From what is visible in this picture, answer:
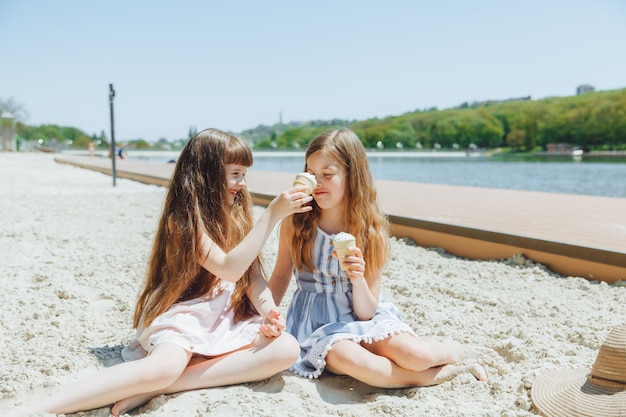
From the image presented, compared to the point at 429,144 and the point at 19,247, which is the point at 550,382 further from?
the point at 429,144

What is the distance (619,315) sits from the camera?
326cm

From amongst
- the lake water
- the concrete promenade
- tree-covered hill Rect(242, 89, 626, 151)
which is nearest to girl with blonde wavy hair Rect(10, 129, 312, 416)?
the concrete promenade

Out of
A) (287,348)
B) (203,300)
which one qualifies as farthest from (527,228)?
(203,300)

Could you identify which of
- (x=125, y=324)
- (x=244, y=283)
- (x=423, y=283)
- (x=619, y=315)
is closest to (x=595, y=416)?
(x=244, y=283)

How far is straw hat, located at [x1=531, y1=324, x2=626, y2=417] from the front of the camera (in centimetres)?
180

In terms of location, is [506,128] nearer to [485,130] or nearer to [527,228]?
[485,130]

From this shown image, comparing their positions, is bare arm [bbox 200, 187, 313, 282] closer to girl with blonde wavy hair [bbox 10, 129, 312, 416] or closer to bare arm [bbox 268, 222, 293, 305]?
girl with blonde wavy hair [bbox 10, 129, 312, 416]

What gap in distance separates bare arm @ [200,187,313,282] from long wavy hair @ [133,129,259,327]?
0.13 meters

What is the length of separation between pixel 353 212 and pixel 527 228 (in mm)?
2984

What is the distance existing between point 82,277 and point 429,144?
3688 inches

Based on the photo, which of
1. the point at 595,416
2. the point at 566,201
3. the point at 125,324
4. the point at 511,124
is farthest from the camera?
the point at 511,124

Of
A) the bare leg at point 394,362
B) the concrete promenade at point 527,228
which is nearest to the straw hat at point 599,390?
the bare leg at point 394,362

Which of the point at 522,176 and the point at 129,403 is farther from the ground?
the point at 522,176

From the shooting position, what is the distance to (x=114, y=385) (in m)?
2.00
